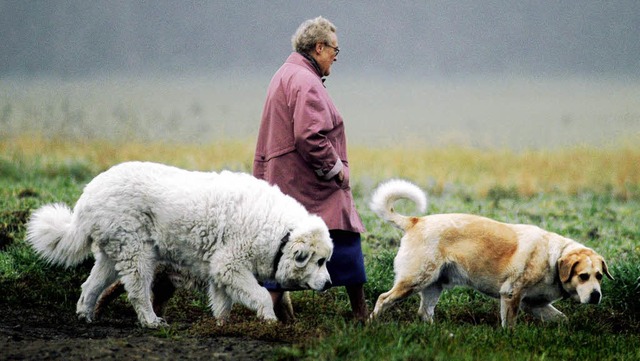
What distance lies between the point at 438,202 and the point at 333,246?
7.40m

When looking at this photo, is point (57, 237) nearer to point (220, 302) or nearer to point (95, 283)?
point (95, 283)

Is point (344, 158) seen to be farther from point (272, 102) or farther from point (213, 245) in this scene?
point (213, 245)

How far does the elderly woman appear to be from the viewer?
6902 millimetres

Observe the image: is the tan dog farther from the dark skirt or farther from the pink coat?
the pink coat

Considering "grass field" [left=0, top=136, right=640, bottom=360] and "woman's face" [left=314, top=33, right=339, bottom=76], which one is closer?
"grass field" [left=0, top=136, right=640, bottom=360]

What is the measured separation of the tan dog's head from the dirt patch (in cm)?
282

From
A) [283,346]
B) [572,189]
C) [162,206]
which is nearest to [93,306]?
[162,206]

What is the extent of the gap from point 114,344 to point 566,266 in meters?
3.94

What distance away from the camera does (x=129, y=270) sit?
22.1 ft

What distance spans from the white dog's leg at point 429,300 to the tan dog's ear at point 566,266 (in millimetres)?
1163

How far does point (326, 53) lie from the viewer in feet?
23.5

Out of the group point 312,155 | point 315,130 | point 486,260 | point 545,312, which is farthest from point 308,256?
point 545,312

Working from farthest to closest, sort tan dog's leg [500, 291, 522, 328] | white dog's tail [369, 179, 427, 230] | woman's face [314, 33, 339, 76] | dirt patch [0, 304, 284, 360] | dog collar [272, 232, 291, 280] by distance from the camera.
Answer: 1. white dog's tail [369, 179, 427, 230]
2. tan dog's leg [500, 291, 522, 328]
3. woman's face [314, 33, 339, 76]
4. dog collar [272, 232, 291, 280]
5. dirt patch [0, 304, 284, 360]

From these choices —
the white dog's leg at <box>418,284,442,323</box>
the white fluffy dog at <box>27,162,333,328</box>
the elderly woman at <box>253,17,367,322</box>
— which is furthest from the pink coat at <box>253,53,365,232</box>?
the white dog's leg at <box>418,284,442,323</box>
